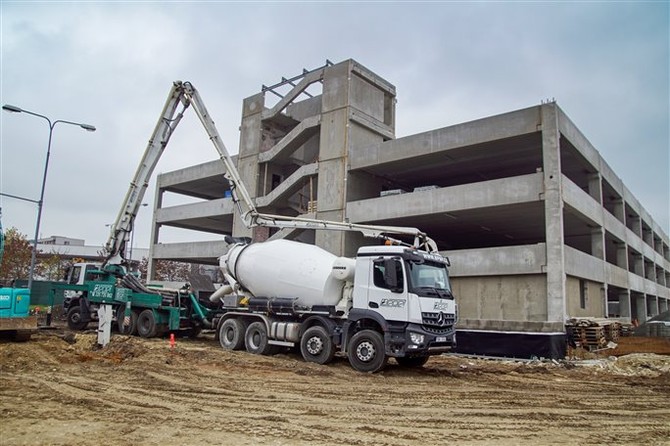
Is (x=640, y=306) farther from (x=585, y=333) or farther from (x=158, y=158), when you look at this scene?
(x=158, y=158)

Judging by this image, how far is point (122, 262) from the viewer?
72.2 ft

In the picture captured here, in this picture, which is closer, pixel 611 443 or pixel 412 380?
pixel 611 443

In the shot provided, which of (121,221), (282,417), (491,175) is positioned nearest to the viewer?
(282,417)

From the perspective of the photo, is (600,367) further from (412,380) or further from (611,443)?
(611,443)

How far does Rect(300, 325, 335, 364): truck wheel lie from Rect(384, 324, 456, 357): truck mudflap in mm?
2152

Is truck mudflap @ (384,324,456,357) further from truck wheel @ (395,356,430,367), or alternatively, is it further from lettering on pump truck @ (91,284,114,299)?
lettering on pump truck @ (91,284,114,299)

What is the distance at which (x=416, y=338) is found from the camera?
13055 mm

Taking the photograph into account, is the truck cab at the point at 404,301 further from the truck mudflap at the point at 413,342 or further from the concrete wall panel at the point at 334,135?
the concrete wall panel at the point at 334,135

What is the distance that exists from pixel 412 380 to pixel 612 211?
2999cm

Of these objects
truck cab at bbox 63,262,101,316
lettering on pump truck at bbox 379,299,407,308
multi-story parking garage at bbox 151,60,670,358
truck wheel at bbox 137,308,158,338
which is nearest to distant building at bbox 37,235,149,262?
multi-story parking garage at bbox 151,60,670,358

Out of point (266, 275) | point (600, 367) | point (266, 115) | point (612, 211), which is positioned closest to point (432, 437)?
point (266, 275)

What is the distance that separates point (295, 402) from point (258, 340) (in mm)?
7878

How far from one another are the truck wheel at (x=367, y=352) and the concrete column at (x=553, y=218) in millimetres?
9906

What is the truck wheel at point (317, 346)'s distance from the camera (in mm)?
14866
